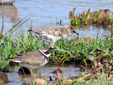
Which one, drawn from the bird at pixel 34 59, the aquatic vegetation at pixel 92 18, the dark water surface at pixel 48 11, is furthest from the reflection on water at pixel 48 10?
the bird at pixel 34 59

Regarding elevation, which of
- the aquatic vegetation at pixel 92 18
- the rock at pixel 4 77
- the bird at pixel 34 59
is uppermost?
the aquatic vegetation at pixel 92 18

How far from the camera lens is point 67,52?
5605 millimetres

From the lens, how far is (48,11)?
11.2m

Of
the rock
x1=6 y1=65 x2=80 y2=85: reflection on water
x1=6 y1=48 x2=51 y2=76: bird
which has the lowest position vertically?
x1=6 y1=65 x2=80 y2=85: reflection on water

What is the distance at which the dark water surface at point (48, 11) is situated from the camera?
343 inches

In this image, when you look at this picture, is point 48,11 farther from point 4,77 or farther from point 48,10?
point 4,77

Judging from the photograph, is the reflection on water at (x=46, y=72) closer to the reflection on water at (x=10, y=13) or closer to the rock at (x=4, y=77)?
the rock at (x=4, y=77)

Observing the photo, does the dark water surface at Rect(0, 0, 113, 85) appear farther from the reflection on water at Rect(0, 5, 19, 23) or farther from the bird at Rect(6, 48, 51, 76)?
the bird at Rect(6, 48, 51, 76)

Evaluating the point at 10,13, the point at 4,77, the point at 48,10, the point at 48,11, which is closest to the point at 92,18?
the point at 48,11

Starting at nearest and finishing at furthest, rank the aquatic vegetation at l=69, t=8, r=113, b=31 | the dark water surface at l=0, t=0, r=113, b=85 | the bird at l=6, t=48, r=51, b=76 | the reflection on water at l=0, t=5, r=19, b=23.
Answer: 1. the bird at l=6, t=48, r=51, b=76
2. the dark water surface at l=0, t=0, r=113, b=85
3. the aquatic vegetation at l=69, t=8, r=113, b=31
4. the reflection on water at l=0, t=5, r=19, b=23

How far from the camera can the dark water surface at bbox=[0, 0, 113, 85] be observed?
28.6 feet

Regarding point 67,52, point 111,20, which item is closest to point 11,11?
point 111,20

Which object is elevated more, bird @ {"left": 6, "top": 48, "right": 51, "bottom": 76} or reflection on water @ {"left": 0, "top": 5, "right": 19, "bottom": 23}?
reflection on water @ {"left": 0, "top": 5, "right": 19, "bottom": 23}

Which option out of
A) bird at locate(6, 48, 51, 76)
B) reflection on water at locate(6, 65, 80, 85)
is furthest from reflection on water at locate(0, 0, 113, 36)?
bird at locate(6, 48, 51, 76)
